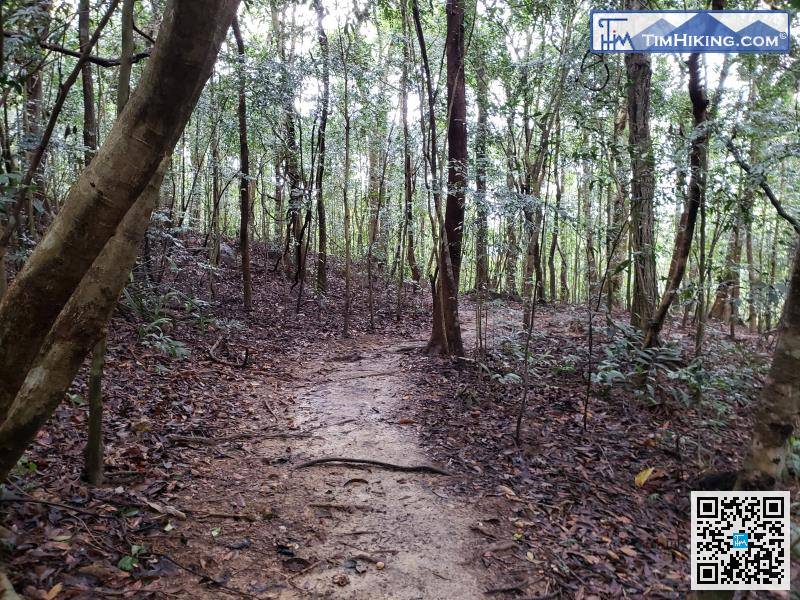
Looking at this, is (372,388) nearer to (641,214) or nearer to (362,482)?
(362,482)

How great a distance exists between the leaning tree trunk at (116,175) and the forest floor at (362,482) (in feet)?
5.64

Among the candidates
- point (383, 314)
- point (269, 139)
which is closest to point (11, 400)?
point (383, 314)

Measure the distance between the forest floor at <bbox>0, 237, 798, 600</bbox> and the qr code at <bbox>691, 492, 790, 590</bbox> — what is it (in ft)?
2.70

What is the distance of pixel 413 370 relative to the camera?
8.51 metres

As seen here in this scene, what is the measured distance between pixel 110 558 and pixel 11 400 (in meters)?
1.51

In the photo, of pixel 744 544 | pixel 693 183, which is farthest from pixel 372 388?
pixel 744 544

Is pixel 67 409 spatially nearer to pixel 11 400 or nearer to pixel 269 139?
pixel 11 400

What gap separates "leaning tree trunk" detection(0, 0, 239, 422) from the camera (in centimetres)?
195

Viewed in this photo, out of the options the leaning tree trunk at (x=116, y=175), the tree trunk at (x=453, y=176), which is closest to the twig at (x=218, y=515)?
the leaning tree trunk at (x=116, y=175)

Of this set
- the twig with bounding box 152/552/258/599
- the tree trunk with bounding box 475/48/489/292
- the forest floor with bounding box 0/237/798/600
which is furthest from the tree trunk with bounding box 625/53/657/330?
the twig with bounding box 152/552/258/599

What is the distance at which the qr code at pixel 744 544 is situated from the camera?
2.86 m

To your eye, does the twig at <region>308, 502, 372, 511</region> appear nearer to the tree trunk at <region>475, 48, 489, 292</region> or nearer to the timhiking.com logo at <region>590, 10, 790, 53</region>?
the tree trunk at <region>475, 48, 489, 292</region>

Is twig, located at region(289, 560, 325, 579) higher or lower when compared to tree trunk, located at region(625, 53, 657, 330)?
lower

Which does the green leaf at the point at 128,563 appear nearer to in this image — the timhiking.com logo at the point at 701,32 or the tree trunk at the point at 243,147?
the timhiking.com logo at the point at 701,32
